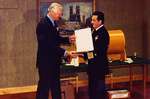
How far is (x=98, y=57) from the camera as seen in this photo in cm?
525

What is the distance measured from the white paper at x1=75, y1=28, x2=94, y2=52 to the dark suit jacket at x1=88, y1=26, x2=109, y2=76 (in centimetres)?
8

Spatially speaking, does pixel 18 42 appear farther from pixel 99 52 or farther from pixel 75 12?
pixel 99 52

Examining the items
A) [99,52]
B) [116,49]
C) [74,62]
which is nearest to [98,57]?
[99,52]

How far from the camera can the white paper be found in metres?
5.18

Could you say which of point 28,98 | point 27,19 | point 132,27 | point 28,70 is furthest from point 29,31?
point 132,27

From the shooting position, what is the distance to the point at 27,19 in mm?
6551

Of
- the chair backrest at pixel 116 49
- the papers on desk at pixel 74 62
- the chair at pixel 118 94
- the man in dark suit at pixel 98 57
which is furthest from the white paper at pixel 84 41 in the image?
the chair backrest at pixel 116 49

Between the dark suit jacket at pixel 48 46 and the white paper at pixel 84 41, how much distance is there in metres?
A: 0.31

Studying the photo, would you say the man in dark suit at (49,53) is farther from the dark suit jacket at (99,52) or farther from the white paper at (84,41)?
the dark suit jacket at (99,52)

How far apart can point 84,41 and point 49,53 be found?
558mm

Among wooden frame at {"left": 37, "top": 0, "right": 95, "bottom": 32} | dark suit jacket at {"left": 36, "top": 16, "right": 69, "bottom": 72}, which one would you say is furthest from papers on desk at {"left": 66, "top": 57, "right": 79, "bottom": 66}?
wooden frame at {"left": 37, "top": 0, "right": 95, "bottom": 32}

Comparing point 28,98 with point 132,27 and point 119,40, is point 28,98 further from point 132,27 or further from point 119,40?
point 132,27

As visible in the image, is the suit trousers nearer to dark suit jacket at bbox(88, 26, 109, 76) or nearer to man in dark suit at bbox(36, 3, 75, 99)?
dark suit jacket at bbox(88, 26, 109, 76)

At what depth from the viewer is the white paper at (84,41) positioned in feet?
17.0
